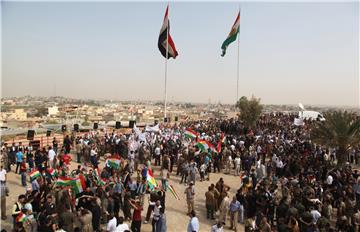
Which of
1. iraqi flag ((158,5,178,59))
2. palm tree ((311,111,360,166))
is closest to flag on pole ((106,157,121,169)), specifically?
palm tree ((311,111,360,166))

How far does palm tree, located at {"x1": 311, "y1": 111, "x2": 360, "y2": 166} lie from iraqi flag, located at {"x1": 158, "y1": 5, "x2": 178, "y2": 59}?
1570 centimetres

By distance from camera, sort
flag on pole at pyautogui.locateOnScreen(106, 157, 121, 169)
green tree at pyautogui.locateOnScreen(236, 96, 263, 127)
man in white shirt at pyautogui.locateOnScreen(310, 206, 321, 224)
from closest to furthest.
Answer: man in white shirt at pyautogui.locateOnScreen(310, 206, 321, 224)
flag on pole at pyautogui.locateOnScreen(106, 157, 121, 169)
green tree at pyautogui.locateOnScreen(236, 96, 263, 127)

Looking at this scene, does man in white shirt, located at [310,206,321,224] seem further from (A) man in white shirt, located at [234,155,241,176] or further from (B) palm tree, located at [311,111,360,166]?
(B) palm tree, located at [311,111,360,166]

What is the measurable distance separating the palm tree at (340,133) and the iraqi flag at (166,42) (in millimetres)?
15701

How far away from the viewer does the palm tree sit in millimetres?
17547

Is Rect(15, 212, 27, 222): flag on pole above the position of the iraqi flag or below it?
below

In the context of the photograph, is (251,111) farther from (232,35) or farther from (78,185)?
(78,185)

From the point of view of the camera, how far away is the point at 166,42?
29203 mm

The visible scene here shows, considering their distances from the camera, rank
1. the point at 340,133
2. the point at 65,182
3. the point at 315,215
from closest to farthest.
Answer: the point at 315,215, the point at 65,182, the point at 340,133

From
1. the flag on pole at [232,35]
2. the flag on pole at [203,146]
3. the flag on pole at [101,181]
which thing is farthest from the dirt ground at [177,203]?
the flag on pole at [232,35]

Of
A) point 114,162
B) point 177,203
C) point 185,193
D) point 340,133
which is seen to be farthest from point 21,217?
point 340,133

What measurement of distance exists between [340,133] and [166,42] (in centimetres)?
1711

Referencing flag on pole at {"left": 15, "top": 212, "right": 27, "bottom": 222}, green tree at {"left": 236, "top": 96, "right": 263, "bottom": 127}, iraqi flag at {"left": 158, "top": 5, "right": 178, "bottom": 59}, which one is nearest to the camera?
flag on pole at {"left": 15, "top": 212, "right": 27, "bottom": 222}

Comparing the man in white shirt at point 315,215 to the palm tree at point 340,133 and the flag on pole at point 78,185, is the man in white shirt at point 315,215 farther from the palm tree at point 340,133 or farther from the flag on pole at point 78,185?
the palm tree at point 340,133
